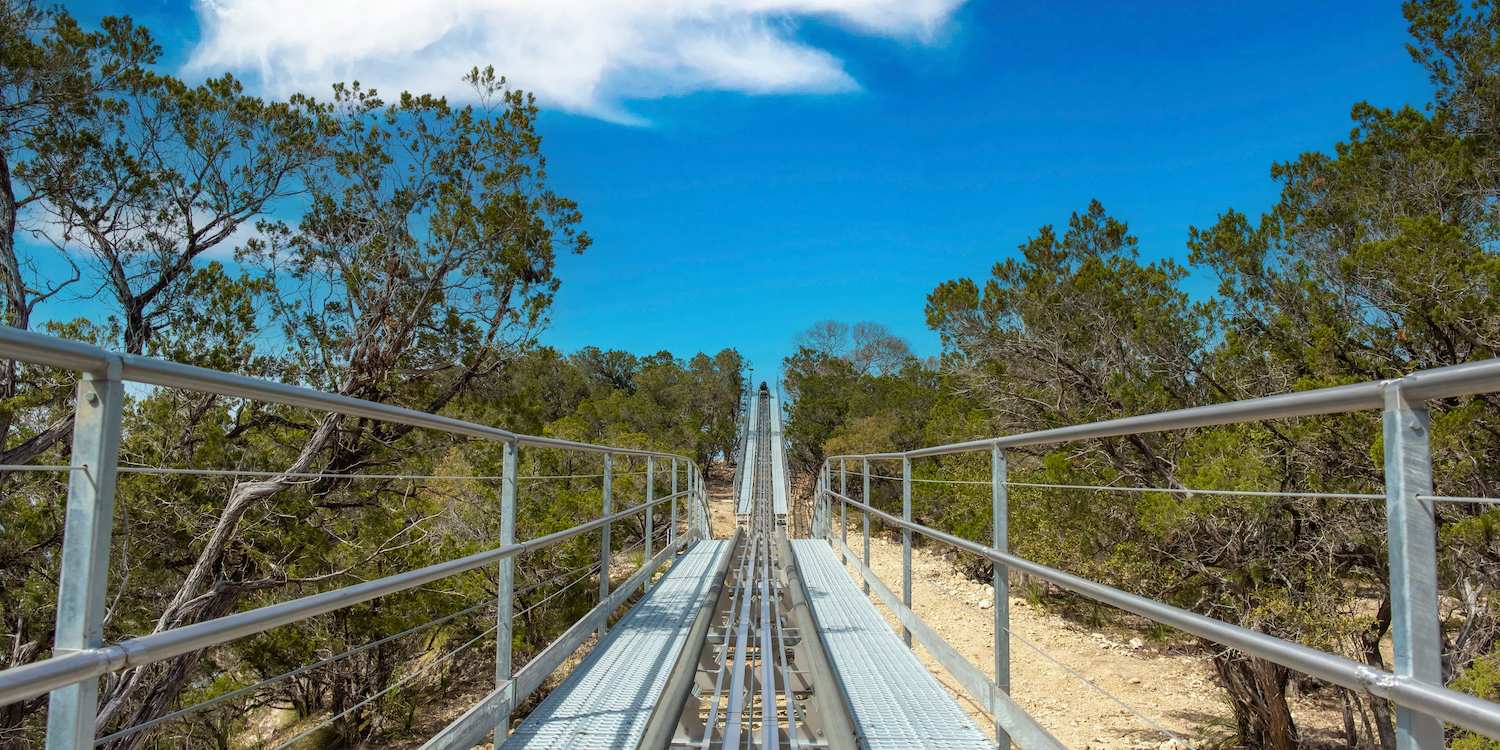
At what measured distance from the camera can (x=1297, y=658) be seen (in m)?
1.25

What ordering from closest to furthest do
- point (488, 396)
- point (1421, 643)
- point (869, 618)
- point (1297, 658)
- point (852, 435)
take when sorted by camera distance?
point (1421, 643)
point (1297, 658)
point (869, 618)
point (488, 396)
point (852, 435)

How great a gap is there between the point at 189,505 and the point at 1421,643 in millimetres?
8782

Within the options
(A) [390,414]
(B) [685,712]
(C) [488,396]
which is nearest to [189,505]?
(C) [488,396]

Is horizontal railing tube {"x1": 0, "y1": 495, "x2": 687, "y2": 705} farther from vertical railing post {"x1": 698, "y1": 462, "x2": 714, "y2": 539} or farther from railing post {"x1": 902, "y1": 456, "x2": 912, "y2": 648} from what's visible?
vertical railing post {"x1": 698, "y1": 462, "x2": 714, "y2": 539}

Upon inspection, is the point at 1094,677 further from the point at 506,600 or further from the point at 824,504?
the point at 506,600

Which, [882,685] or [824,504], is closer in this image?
[882,685]

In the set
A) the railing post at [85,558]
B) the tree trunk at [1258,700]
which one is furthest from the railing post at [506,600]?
the tree trunk at [1258,700]

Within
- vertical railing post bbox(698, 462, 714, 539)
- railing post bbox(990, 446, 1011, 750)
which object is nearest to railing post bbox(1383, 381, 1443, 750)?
railing post bbox(990, 446, 1011, 750)

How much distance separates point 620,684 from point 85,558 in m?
2.54

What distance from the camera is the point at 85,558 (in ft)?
3.79

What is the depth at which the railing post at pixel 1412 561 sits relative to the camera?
3.45 feet

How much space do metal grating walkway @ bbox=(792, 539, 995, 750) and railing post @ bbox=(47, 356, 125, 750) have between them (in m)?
2.27

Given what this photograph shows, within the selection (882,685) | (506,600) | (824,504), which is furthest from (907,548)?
(824,504)

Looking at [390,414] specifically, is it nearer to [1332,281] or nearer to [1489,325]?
[1489,325]
